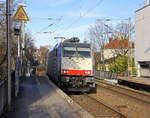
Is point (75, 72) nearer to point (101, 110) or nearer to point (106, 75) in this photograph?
point (101, 110)

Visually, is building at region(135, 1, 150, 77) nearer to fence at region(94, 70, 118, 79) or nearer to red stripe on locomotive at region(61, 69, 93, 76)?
fence at region(94, 70, 118, 79)

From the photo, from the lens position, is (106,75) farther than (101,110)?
Yes

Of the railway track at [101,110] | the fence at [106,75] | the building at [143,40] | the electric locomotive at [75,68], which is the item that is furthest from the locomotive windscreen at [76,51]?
the fence at [106,75]

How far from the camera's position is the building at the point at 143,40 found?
30544mm

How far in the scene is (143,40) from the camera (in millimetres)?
31734

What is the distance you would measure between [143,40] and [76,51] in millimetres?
15356

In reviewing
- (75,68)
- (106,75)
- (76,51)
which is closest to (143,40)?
(106,75)

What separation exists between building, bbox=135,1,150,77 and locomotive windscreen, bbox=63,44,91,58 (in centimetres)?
1370

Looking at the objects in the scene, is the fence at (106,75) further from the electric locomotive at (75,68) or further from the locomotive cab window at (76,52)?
the electric locomotive at (75,68)

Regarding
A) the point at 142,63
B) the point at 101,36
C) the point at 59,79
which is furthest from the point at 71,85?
the point at 101,36

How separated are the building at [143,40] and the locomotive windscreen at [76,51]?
44.9 feet

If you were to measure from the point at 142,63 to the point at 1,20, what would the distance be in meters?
16.9

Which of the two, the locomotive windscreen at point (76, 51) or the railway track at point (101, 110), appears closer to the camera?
the railway track at point (101, 110)

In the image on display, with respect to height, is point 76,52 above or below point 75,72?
above
